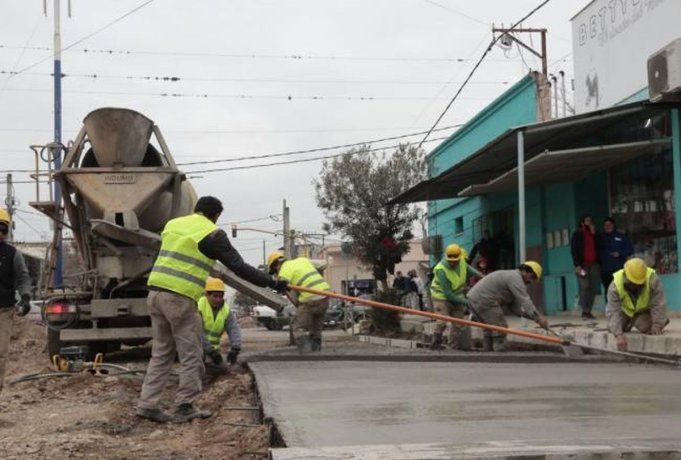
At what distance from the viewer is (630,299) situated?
9.27 m

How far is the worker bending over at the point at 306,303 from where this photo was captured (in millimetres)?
10703

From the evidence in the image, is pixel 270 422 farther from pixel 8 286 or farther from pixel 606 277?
pixel 606 277

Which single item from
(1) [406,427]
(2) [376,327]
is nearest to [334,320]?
(2) [376,327]

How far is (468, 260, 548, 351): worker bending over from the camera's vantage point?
1043 centimetres

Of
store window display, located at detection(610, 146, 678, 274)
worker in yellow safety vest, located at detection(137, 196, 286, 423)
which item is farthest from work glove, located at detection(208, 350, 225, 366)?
store window display, located at detection(610, 146, 678, 274)

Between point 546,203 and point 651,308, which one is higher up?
point 546,203

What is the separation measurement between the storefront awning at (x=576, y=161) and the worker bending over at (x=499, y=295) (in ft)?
7.36

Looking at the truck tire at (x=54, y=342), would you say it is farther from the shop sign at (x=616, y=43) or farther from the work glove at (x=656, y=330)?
the shop sign at (x=616, y=43)

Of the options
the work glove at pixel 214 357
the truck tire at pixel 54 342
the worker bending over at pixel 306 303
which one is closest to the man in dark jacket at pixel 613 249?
the worker bending over at pixel 306 303

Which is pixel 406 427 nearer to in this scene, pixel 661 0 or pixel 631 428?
pixel 631 428

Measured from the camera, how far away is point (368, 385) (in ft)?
23.2

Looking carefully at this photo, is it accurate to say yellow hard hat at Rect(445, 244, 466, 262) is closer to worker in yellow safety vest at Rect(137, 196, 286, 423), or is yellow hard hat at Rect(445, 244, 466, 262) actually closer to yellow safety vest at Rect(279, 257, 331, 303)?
yellow safety vest at Rect(279, 257, 331, 303)

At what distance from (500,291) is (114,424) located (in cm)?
589

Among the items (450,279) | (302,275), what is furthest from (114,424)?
(450,279)
